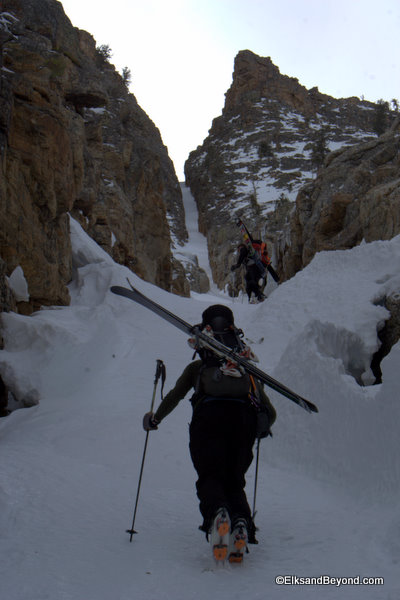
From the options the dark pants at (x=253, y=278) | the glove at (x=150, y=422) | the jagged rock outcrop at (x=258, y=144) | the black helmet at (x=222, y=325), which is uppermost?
→ the jagged rock outcrop at (x=258, y=144)

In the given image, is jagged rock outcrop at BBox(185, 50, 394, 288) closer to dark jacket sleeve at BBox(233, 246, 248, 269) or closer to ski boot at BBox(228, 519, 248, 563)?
dark jacket sleeve at BBox(233, 246, 248, 269)

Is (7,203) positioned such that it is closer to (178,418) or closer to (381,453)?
(178,418)

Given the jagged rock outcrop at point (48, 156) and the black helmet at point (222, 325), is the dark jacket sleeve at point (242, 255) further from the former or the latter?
the black helmet at point (222, 325)

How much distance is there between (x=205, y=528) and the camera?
3.05 metres

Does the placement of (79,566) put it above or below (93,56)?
below

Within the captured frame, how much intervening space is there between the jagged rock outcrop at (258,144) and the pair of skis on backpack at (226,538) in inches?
1969

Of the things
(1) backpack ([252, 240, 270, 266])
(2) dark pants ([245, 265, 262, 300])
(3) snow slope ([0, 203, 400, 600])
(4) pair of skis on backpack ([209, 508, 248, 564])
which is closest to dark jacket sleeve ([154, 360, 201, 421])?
(3) snow slope ([0, 203, 400, 600])

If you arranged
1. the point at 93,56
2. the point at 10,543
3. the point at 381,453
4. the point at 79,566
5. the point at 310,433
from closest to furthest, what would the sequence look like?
the point at 79,566, the point at 10,543, the point at 381,453, the point at 310,433, the point at 93,56

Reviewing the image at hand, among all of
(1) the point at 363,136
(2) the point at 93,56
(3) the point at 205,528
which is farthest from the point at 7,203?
(1) the point at 363,136

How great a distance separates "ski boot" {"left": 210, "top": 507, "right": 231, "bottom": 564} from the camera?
289cm

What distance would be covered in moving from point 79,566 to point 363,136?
283ft

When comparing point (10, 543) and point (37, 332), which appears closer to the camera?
point (10, 543)

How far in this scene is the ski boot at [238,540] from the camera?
2.98 meters

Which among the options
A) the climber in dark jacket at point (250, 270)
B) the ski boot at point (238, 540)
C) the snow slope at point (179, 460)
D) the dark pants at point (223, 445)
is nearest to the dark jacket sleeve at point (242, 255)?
the climber in dark jacket at point (250, 270)
